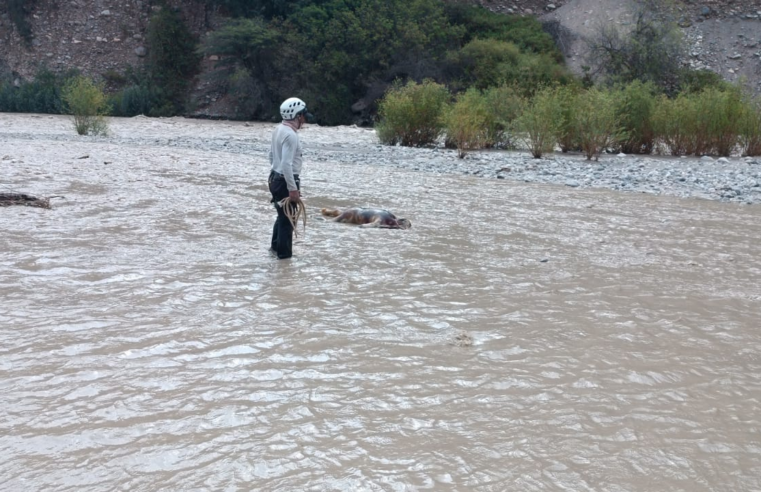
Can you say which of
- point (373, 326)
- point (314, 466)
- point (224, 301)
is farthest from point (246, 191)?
point (314, 466)

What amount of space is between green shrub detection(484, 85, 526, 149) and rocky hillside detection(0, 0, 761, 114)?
18.3 m

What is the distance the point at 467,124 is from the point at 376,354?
13.6 meters

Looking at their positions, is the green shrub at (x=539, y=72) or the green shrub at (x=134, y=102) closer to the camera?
the green shrub at (x=539, y=72)

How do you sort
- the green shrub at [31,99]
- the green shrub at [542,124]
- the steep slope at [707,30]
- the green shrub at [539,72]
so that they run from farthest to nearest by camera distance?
the green shrub at [31,99] < the steep slope at [707,30] < the green shrub at [539,72] < the green shrub at [542,124]

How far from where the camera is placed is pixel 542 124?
16.8 metres

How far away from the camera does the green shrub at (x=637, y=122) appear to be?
60.0ft

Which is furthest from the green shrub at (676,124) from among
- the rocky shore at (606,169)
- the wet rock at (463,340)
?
the wet rock at (463,340)

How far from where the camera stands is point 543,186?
13.0 meters

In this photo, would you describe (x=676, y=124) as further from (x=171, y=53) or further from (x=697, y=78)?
(x=171, y=53)

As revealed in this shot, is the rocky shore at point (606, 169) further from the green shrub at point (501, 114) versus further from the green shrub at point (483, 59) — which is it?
the green shrub at point (483, 59)

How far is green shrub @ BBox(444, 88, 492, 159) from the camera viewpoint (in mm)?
17703

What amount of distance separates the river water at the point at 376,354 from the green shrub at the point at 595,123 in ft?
23.9

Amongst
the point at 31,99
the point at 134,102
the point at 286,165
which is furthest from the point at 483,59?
the point at 286,165

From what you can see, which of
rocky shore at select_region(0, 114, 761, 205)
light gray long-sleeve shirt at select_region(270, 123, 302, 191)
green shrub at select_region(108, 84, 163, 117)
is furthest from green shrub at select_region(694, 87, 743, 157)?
Result: green shrub at select_region(108, 84, 163, 117)
